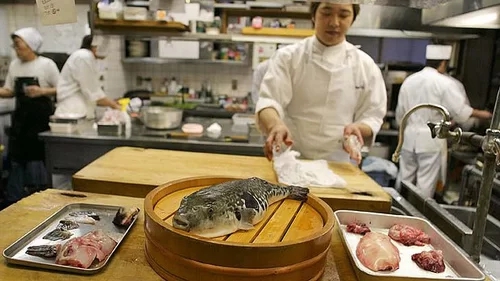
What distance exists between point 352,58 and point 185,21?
93.9 inches

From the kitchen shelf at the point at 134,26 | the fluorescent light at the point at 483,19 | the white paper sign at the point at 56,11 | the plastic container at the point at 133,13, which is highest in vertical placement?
the plastic container at the point at 133,13

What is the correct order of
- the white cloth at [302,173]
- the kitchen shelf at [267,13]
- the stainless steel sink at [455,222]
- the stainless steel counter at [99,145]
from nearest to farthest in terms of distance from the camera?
the stainless steel sink at [455,222]
the white cloth at [302,173]
the stainless steel counter at [99,145]
the kitchen shelf at [267,13]

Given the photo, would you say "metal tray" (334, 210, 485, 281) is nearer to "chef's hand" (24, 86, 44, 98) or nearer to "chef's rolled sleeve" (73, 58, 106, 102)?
"chef's rolled sleeve" (73, 58, 106, 102)

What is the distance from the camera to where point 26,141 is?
351 centimetres

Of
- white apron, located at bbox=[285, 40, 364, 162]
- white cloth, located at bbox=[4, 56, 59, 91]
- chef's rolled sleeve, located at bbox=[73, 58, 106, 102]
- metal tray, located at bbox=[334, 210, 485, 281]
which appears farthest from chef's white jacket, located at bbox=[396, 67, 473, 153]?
Result: white cloth, located at bbox=[4, 56, 59, 91]

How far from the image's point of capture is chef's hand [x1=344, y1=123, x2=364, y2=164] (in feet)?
5.10

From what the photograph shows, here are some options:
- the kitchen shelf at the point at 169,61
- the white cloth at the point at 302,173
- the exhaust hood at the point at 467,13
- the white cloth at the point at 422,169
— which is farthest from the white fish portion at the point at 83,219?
the kitchen shelf at the point at 169,61

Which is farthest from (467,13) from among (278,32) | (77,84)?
(77,84)

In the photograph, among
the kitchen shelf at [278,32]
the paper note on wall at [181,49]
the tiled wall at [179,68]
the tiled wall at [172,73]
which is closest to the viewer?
the kitchen shelf at [278,32]

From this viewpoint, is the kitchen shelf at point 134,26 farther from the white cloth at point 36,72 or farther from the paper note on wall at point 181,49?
the paper note on wall at point 181,49

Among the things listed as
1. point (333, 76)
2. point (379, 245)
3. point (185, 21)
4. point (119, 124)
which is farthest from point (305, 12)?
point (379, 245)

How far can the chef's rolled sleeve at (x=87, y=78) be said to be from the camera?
3.35 m

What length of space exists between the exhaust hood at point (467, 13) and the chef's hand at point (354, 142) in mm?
538

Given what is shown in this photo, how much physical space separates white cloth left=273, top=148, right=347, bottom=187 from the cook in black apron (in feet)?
9.07
